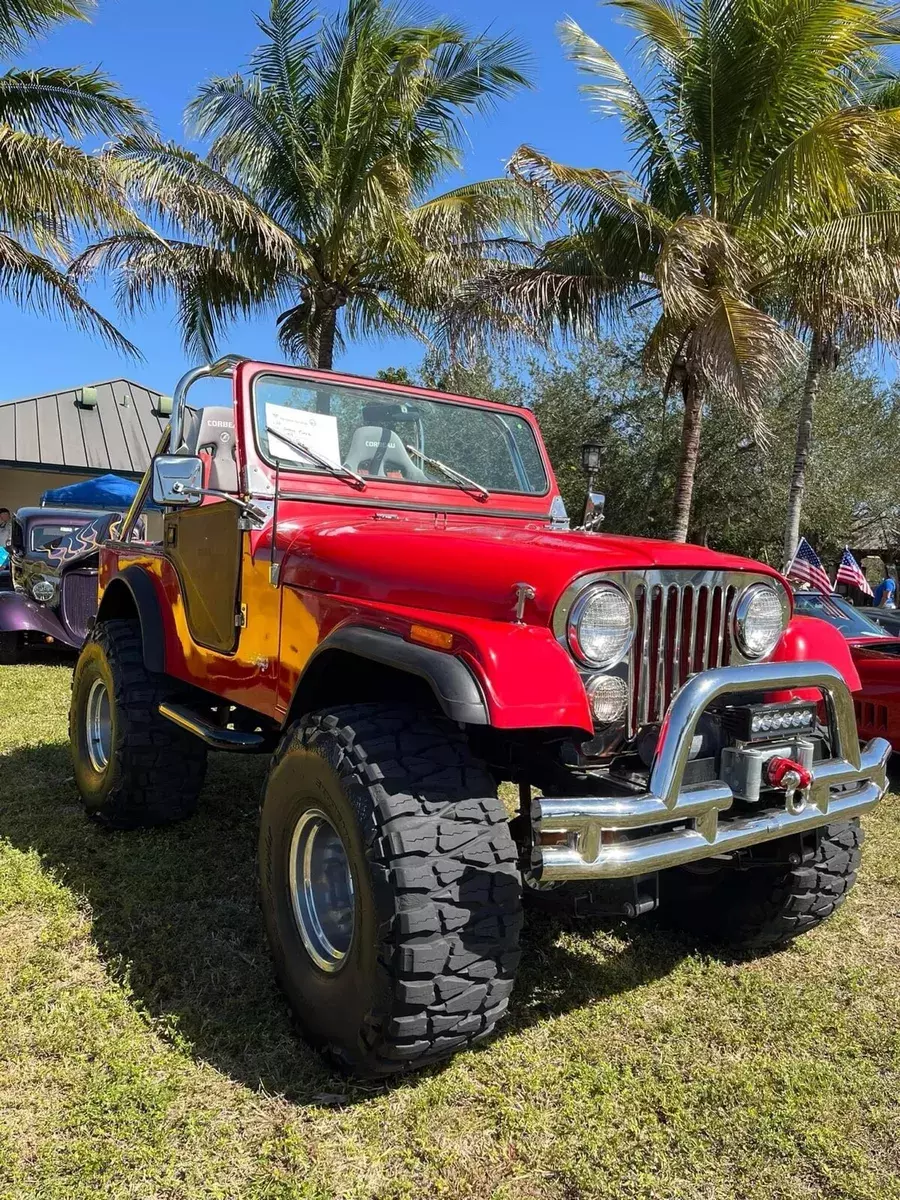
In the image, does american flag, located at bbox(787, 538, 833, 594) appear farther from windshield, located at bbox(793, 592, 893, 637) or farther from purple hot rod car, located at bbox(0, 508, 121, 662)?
purple hot rod car, located at bbox(0, 508, 121, 662)

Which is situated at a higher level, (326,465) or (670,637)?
(326,465)

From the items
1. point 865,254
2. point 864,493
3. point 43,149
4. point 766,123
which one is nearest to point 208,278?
point 43,149

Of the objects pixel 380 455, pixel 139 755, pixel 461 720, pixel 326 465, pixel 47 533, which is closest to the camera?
pixel 461 720

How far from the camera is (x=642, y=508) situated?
1678 cm

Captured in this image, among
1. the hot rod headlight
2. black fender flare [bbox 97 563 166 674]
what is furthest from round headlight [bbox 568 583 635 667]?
the hot rod headlight

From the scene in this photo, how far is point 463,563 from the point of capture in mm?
2443

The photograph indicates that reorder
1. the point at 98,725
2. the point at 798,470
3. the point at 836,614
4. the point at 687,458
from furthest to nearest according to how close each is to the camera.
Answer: the point at 798,470
the point at 687,458
the point at 836,614
the point at 98,725

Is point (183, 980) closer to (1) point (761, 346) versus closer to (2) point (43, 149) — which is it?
(1) point (761, 346)

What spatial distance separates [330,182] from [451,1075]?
1084 centimetres

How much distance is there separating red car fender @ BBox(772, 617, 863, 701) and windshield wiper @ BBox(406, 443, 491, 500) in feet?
4.57

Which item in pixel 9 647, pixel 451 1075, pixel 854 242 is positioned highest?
pixel 854 242

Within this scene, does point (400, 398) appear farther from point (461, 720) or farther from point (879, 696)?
point (879, 696)

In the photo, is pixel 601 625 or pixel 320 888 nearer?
pixel 601 625

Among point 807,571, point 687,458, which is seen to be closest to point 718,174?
point 687,458
